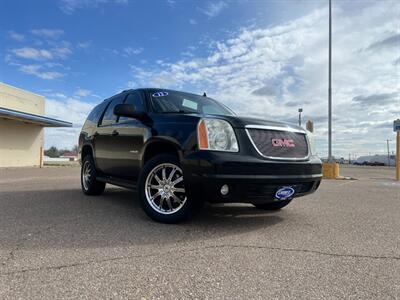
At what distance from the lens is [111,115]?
646 cm

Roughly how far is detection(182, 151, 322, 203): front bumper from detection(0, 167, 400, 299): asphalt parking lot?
0.43 m

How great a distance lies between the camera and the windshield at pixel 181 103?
17.3ft

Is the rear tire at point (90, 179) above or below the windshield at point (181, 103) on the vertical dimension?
below

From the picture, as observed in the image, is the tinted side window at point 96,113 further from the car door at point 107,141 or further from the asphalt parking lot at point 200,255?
the asphalt parking lot at point 200,255

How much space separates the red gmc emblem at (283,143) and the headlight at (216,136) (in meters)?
0.56

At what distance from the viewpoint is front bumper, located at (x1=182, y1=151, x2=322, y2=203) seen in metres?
3.99

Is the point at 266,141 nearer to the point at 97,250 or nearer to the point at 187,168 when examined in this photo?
the point at 187,168

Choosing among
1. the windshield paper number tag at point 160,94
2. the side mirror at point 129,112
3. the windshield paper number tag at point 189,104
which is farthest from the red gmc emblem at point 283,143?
the windshield paper number tag at point 160,94

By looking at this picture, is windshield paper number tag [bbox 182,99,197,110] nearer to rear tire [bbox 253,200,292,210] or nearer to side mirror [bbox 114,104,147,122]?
side mirror [bbox 114,104,147,122]

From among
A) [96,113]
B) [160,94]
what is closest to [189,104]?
[160,94]

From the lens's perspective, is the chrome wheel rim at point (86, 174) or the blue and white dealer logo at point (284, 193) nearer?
the blue and white dealer logo at point (284, 193)

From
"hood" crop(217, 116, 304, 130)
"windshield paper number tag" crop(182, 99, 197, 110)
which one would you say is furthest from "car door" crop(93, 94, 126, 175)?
"hood" crop(217, 116, 304, 130)

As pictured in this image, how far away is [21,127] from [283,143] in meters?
22.2

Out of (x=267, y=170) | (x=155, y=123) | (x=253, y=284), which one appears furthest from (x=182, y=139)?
(x=253, y=284)
